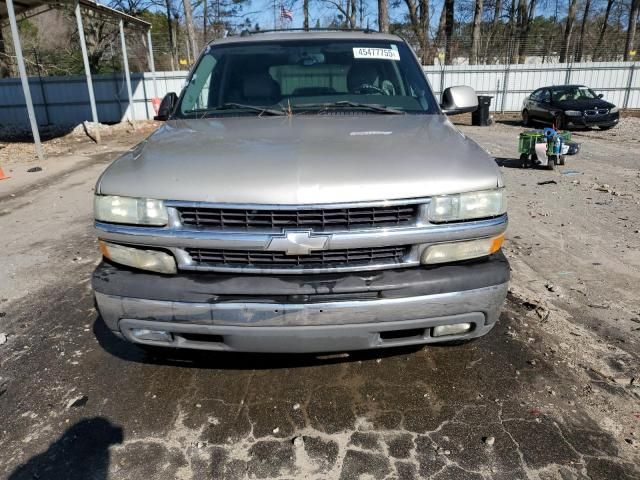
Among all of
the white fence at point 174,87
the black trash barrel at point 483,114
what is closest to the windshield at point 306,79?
the black trash barrel at point 483,114

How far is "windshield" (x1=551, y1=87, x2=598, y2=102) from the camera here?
16219 mm

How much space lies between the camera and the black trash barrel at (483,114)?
18.0 metres

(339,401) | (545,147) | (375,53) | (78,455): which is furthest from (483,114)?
(78,455)

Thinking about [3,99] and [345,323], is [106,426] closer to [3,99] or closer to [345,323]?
[345,323]

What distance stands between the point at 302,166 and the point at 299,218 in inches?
10.6

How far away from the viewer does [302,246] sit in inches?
87.4

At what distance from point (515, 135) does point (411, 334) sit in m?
15.1

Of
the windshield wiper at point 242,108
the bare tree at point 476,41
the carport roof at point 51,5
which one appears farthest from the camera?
the bare tree at point 476,41

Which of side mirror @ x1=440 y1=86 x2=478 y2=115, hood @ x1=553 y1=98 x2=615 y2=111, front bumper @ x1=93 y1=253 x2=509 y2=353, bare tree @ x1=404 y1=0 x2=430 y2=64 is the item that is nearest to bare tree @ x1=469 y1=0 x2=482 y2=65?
bare tree @ x1=404 y1=0 x2=430 y2=64

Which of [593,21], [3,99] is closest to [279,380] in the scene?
[3,99]

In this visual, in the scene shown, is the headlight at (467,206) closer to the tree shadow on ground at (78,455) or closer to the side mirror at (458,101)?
the side mirror at (458,101)

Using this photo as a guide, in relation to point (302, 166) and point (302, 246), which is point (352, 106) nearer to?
point (302, 166)

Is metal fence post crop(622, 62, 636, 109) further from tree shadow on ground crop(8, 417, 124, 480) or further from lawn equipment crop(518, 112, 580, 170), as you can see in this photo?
tree shadow on ground crop(8, 417, 124, 480)

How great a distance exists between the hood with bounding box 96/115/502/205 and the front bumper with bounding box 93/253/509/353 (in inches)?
15.5
